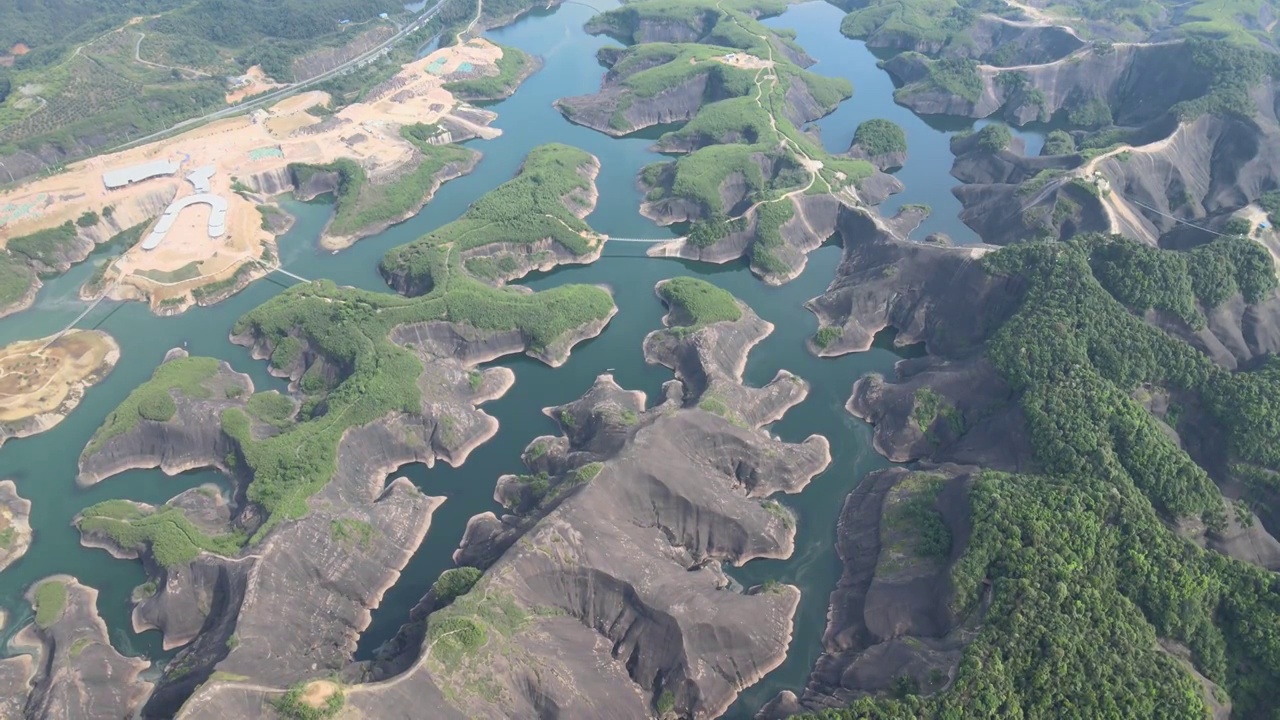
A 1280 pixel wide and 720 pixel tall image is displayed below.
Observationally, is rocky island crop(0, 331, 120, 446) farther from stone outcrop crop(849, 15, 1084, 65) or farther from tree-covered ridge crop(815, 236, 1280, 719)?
stone outcrop crop(849, 15, 1084, 65)

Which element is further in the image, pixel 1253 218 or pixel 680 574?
pixel 1253 218

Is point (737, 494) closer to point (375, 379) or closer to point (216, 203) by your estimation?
point (375, 379)

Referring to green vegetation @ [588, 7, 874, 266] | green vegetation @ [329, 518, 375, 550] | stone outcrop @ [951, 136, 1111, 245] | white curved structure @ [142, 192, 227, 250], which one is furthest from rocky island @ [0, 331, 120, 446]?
stone outcrop @ [951, 136, 1111, 245]

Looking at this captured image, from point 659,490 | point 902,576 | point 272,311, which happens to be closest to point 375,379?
point 272,311

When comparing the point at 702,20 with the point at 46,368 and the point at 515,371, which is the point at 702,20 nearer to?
the point at 515,371

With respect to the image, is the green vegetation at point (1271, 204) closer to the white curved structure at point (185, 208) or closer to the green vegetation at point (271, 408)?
the green vegetation at point (271, 408)

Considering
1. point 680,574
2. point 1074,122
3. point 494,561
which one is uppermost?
point 494,561
